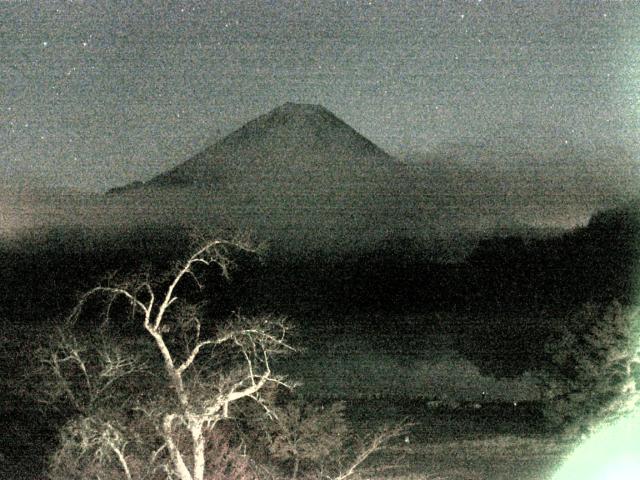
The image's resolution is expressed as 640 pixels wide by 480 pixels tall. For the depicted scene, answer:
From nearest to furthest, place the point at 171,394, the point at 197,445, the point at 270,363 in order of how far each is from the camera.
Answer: the point at 197,445 < the point at 171,394 < the point at 270,363

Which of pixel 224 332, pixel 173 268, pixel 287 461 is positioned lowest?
pixel 287 461

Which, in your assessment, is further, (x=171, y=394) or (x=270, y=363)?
(x=270, y=363)

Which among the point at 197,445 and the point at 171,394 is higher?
the point at 171,394

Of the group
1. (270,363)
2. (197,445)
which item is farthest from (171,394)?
(270,363)

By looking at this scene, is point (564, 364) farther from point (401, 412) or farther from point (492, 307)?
point (492, 307)

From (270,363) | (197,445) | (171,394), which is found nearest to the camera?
(197,445)

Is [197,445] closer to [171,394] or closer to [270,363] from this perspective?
[171,394]

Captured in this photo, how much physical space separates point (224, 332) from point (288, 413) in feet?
12.9

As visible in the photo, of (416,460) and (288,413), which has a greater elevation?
(288,413)

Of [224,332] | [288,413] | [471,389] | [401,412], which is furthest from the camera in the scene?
[471,389]

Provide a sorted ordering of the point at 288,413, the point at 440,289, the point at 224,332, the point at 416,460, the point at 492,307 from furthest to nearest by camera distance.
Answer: the point at 440,289 → the point at 492,307 → the point at 416,460 → the point at 288,413 → the point at 224,332

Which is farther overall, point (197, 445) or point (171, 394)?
point (171, 394)

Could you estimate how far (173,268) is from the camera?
18.5 feet

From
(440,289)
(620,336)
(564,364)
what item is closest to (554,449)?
(564,364)
